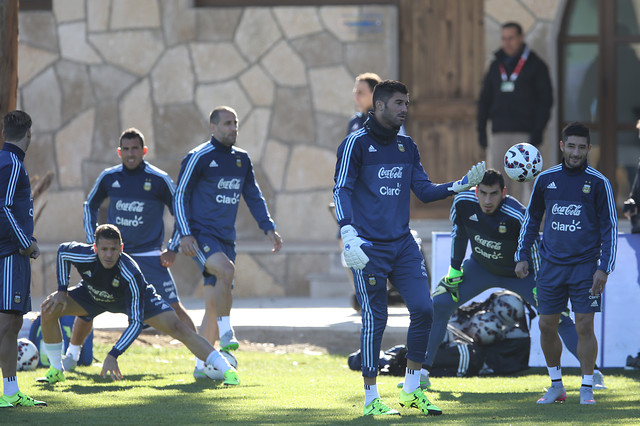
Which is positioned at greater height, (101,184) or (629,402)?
(101,184)

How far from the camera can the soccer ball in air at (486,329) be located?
10.5m

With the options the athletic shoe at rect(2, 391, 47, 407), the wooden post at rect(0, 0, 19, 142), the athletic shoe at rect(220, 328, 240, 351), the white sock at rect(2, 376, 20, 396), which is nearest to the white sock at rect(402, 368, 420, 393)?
the athletic shoe at rect(220, 328, 240, 351)

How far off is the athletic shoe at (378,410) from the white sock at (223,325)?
101 inches

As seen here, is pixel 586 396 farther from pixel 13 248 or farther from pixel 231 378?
pixel 13 248

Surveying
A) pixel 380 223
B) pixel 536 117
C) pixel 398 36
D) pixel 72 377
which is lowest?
pixel 72 377

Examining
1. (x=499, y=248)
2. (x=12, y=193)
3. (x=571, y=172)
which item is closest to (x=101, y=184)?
(x=12, y=193)

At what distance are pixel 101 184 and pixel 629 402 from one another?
5057mm

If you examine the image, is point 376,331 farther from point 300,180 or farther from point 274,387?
point 300,180

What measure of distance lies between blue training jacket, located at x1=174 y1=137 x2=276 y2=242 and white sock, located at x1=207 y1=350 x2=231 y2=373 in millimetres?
1206

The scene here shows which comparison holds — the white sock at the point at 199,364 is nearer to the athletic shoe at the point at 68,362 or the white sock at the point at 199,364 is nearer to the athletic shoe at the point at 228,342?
the athletic shoe at the point at 228,342

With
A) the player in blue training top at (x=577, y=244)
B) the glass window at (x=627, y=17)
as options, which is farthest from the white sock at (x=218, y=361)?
the glass window at (x=627, y=17)

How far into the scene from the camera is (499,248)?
30.7 ft

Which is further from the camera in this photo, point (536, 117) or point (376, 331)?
point (536, 117)

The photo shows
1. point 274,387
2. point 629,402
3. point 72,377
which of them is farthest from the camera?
point 72,377
